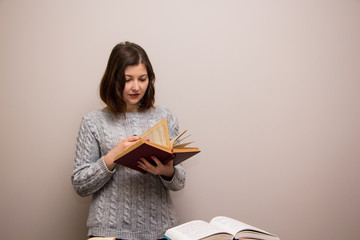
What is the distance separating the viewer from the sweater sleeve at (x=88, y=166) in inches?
53.0

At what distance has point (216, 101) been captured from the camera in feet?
6.51

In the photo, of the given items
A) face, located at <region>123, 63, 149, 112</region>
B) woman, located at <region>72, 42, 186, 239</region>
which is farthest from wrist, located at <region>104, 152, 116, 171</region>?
face, located at <region>123, 63, 149, 112</region>

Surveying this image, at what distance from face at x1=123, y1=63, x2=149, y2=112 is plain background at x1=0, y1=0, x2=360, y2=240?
1.41 ft

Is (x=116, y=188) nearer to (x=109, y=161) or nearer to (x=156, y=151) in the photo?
(x=109, y=161)

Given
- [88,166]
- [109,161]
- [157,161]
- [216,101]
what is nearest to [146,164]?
[157,161]

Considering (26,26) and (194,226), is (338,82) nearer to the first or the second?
(194,226)

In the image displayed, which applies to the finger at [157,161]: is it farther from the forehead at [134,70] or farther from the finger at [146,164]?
the forehead at [134,70]

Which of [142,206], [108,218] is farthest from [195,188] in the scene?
[108,218]

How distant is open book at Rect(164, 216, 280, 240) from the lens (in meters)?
0.99

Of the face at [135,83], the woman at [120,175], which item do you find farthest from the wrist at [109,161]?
the face at [135,83]

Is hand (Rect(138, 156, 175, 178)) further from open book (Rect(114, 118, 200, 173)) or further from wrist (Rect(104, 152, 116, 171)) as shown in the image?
wrist (Rect(104, 152, 116, 171))

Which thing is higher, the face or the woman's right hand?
the face

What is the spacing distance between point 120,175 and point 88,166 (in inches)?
6.1

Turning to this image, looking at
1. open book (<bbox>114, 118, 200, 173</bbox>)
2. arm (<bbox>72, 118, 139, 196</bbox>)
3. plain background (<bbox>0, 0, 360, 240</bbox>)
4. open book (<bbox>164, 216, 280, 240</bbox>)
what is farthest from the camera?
plain background (<bbox>0, 0, 360, 240</bbox>)
